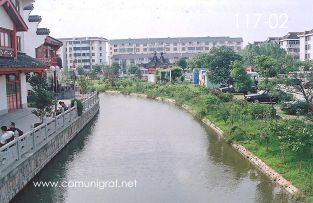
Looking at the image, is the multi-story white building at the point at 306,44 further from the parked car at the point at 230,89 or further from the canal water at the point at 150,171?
the canal water at the point at 150,171

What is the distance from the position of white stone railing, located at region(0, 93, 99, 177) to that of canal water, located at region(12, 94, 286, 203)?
3.55 feet

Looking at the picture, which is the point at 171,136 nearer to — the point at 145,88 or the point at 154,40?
the point at 145,88

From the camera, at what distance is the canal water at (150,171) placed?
46.2 ft

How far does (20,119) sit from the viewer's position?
2331cm

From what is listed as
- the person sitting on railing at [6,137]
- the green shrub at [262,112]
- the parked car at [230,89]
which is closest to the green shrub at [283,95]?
the green shrub at [262,112]

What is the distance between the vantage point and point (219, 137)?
24.2 meters

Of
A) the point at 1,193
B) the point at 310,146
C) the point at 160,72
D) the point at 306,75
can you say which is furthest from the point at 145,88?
the point at 1,193

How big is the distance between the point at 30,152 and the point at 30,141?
41 centimetres

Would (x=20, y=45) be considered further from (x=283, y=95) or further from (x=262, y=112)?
(x=283, y=95)

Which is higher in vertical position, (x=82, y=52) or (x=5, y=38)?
(x=82, y=52)

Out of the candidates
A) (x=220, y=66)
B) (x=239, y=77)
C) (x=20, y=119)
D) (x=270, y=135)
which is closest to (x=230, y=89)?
(x=220, y=66)

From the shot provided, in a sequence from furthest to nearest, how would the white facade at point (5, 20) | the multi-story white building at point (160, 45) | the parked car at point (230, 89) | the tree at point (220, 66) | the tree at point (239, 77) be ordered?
the multi-story white building at point (160, 45)
the tree at point (220, 66)
the parked car at point (230, 89)
the tree at point (239, 77)
the white facade at point (5, 20)

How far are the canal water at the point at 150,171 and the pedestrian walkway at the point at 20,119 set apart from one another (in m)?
2.27

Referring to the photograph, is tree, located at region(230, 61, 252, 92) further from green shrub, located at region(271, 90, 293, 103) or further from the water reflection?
the water reflection
